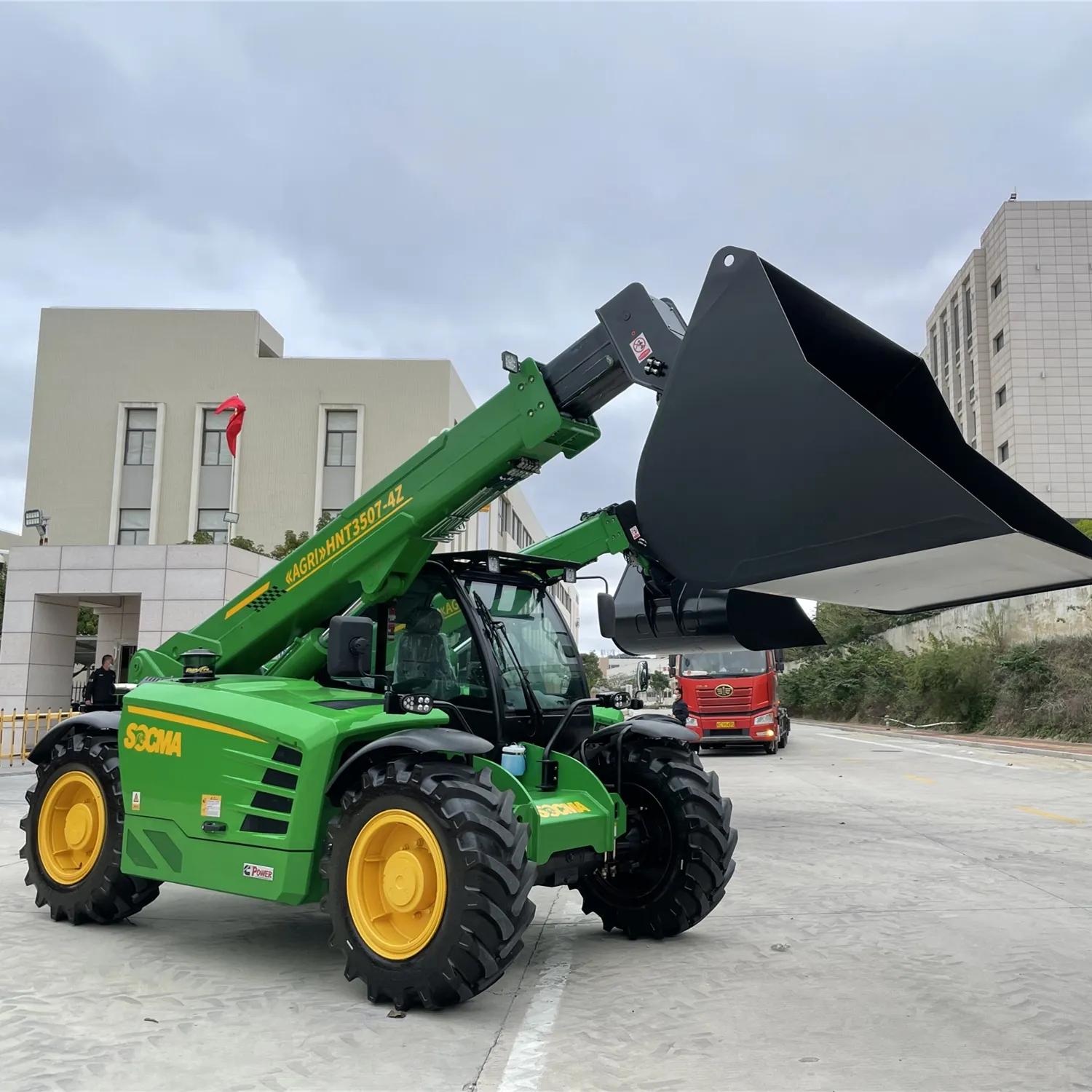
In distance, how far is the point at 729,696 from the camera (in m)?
23.3

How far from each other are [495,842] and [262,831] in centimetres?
142

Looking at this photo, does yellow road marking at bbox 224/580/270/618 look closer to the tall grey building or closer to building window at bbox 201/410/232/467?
building window at bbox 201/410/232/467

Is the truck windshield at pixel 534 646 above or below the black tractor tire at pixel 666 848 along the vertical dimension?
above

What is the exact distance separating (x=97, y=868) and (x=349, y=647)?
252cm

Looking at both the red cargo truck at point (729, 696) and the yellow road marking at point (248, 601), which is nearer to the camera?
the yellow road marking at point (248, 601)

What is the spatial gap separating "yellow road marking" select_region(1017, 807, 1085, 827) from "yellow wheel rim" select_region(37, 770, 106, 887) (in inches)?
391

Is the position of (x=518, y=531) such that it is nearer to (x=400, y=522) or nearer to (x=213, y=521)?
(x=213, y=521)

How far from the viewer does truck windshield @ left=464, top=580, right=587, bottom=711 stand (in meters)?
6.03

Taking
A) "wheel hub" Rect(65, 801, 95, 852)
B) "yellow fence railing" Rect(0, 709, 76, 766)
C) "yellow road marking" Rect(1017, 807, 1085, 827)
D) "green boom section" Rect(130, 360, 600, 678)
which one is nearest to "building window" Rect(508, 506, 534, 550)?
"yellow fence railing" Rect(0, 709, 76, 766)

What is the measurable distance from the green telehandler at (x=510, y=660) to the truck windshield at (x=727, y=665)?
16524mm

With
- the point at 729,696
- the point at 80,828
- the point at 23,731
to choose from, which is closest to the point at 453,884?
the point at 80,828

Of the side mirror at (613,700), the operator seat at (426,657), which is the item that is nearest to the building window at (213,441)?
the side mirror at (613,700)

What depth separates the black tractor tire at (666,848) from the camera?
615 cm

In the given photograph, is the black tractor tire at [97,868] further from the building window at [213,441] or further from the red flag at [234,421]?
the building window at [213,441]
